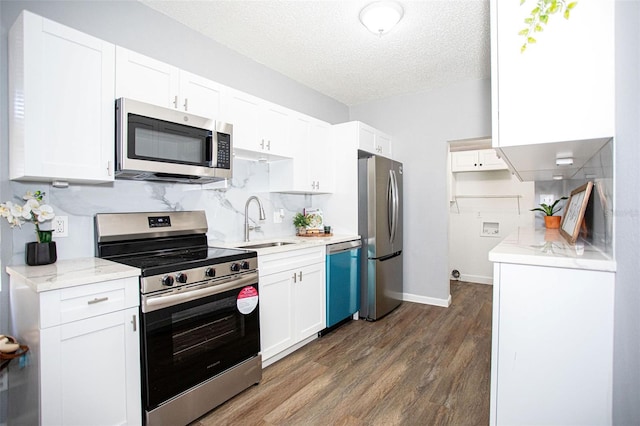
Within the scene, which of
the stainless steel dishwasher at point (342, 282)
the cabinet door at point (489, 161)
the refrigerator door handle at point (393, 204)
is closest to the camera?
the stainless steel dishwasher at point (342, 282)

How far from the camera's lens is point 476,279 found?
17.7 feet

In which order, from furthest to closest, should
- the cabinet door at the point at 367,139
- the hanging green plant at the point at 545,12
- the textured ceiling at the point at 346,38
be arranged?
the cabinet door at the point at 367,139 → the textured ceiling at the point at 346,38 → the hanging green plant at the point at 545,12

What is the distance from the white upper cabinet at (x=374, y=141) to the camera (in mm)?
3682

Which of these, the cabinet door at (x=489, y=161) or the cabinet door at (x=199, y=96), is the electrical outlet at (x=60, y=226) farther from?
the cabinet door at (x=489, y=161)

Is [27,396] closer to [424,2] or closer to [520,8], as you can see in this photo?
[520,8]

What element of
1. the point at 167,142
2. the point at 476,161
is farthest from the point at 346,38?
the point at 476,161

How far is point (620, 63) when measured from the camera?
A: 1.04 meters

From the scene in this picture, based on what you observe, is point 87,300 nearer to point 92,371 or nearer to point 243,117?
point 92,371

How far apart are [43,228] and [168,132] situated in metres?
0.88

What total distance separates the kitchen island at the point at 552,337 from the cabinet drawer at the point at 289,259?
5.22ft

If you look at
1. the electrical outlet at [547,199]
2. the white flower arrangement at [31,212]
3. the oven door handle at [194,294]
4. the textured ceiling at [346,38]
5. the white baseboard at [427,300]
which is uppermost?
the textured ceiling at [346,38]

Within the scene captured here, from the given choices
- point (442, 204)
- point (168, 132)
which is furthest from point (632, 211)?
point (442, 204)

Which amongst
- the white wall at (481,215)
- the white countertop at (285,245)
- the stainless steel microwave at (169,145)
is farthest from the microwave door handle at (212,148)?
the white wall at (481,215)

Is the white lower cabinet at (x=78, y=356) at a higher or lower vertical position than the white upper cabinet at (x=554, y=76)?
lower
